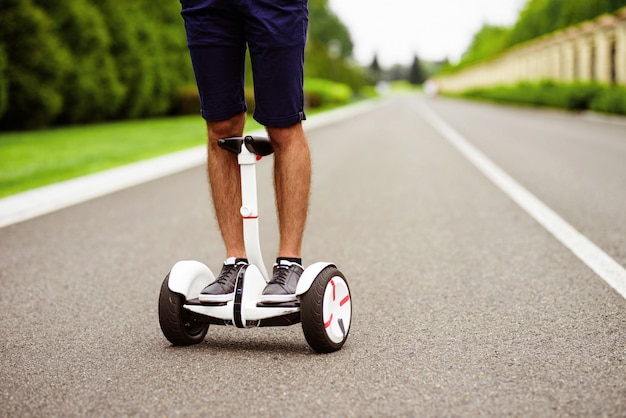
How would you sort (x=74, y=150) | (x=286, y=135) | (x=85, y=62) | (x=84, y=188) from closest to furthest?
1. (x=286, y=135)
2. (x=84, y=188)
3. (x=74, y=150)
4. (x=85, y=62)

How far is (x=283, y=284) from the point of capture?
293 centimetres

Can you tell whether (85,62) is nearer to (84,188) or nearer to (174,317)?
(84,188)

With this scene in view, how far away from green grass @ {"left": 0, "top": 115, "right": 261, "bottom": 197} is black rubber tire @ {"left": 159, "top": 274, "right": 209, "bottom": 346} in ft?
20.4

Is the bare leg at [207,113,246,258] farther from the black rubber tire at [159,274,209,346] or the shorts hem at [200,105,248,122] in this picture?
the black rubber tire at [159,274,209,346]

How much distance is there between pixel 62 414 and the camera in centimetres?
239

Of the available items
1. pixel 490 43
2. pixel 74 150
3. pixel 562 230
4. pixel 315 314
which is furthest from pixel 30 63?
pixel 490 43

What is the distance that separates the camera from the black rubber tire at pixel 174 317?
295 cm

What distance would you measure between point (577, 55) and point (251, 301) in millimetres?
38210

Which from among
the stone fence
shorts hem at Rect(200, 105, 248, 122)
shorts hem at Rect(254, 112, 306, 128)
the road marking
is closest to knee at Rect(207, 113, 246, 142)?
shorts hem at Rect(200, 105, 248, 122)

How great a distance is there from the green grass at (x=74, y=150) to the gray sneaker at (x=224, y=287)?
624 cm

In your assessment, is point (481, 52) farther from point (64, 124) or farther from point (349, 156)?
point (349, 156)

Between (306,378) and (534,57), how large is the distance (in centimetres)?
4963

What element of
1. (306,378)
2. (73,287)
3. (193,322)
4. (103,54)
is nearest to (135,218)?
(73,287)

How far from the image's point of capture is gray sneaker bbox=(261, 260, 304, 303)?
287cm
